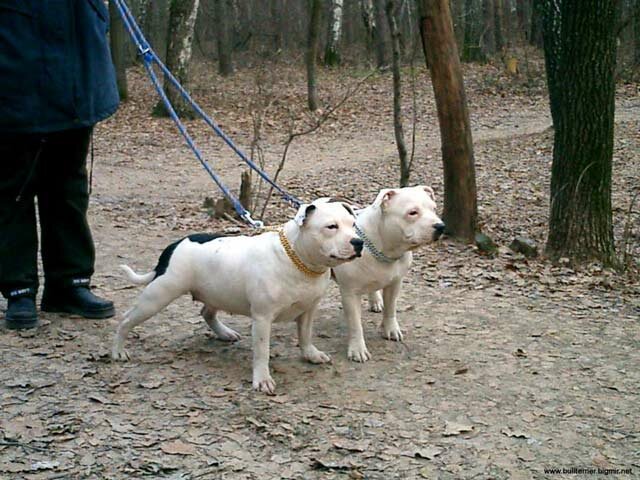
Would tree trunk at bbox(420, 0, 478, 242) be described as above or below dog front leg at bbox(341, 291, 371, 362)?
above

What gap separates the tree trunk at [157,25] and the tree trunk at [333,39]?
5.21m

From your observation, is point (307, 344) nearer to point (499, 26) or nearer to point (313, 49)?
point (313, 49)

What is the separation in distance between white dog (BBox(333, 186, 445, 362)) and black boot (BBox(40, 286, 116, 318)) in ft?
5.28

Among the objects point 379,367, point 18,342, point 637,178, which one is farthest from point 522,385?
point 637,178

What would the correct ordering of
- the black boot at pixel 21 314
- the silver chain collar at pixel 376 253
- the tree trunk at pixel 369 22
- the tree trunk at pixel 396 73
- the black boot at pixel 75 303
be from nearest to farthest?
the silver chain collar at pixel 376 253 → the black boot at pixel 21 314 → the black boot at pixel 75 303 → the tree trunk at pixel 396 73 → the tree trunk at pixel 369 22

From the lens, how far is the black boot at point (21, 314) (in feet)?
16.6

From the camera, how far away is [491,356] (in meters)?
4.93

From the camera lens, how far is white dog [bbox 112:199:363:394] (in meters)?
4.16

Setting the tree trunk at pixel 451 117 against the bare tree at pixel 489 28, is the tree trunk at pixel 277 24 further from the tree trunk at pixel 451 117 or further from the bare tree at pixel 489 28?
the tree trunk at pixel 451 117

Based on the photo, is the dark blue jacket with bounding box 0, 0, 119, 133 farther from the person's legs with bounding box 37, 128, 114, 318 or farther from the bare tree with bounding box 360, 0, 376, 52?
the bare tree with bounding box 360, 0, 376, 52

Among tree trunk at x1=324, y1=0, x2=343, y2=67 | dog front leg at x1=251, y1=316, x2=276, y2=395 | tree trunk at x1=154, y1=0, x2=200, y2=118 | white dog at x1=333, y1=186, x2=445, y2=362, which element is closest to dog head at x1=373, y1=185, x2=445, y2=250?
white dog at x1=333, y1=186, x2=445, y2=362

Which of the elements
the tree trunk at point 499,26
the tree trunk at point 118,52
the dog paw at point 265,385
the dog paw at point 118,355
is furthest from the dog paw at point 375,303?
the tree trunk at point 499,26

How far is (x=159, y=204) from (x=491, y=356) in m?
6.56

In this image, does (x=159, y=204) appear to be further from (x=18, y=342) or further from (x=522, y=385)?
(x=522, y=385)
